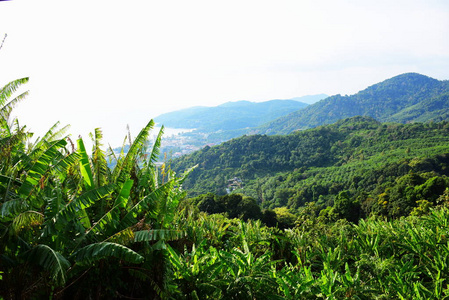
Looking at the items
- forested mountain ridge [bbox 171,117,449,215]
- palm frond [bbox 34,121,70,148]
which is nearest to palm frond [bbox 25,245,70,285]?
palm frond [bbox 34,121,70,148]

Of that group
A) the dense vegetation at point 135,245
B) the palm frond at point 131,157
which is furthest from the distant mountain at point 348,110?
Result: the palm frond at point 131,157

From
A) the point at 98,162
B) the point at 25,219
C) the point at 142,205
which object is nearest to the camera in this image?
the point at 25,219

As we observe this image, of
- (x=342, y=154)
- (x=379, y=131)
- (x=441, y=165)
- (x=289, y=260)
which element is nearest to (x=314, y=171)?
(x=342, y=154)

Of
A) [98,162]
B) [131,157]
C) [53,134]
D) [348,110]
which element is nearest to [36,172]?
[98,162]

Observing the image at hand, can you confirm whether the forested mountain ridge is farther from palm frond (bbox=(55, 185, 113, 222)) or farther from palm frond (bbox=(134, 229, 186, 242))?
palm frond (bbox=(55, 185, 113, 222))

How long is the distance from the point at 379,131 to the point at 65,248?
280ft

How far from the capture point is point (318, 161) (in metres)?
76.8

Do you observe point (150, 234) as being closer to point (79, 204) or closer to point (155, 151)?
point (79, 204)

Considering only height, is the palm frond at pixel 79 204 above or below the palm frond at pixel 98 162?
below

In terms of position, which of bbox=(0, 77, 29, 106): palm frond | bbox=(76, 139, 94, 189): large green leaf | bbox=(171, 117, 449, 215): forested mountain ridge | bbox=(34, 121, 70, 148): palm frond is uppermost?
bbox=(0, 77, 29, 106): palm frond

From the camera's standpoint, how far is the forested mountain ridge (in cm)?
4469

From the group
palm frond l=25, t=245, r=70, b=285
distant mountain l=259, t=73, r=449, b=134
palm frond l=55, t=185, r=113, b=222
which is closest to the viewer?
palm frond l=25, t=245, r=70, b=285

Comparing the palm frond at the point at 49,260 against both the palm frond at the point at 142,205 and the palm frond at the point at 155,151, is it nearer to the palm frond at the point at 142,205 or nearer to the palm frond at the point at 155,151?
the palm frond at the point at 142,205

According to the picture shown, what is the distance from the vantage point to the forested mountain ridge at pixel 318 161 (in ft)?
147
